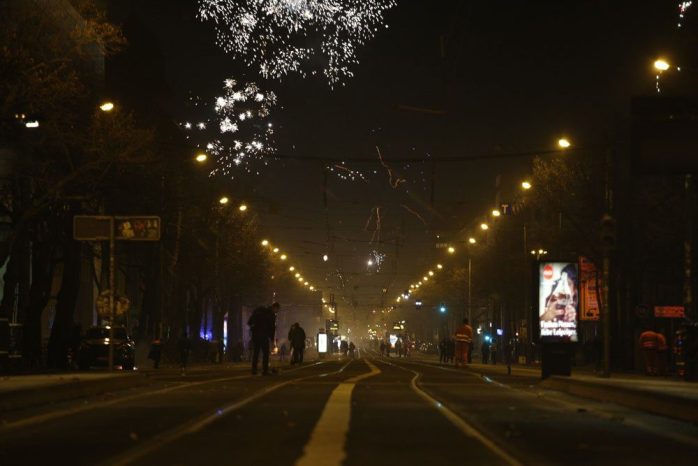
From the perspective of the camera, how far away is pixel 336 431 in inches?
527

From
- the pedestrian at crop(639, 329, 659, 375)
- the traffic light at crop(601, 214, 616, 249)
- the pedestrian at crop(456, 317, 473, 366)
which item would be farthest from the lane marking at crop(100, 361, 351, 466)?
the pedestrian at crop(456, 317, 473, 366)

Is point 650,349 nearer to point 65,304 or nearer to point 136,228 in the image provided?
point 136,228

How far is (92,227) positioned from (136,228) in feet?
3.51

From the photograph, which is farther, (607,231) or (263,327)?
(263,327)

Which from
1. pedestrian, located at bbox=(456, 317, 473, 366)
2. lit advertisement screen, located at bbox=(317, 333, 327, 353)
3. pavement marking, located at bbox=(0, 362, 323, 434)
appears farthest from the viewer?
lit advertisement screen, located at bbox=(317, 333, 327, 353)

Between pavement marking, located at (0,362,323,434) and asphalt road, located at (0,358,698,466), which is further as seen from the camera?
pavement marking, located at (0,362,323,434)

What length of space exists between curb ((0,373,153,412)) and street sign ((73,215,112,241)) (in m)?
3.97

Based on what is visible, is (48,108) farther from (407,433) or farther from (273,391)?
(407,433)

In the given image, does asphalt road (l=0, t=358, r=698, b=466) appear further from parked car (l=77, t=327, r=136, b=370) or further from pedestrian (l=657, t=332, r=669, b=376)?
parked car (l=77, t=327, r=136, b=370)

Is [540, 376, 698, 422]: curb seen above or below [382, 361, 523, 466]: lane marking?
above

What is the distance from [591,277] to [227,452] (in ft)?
139

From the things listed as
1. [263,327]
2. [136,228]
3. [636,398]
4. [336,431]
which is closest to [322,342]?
[263,327]

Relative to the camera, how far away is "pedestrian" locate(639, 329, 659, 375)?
36.7 m

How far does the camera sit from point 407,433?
13375mm
